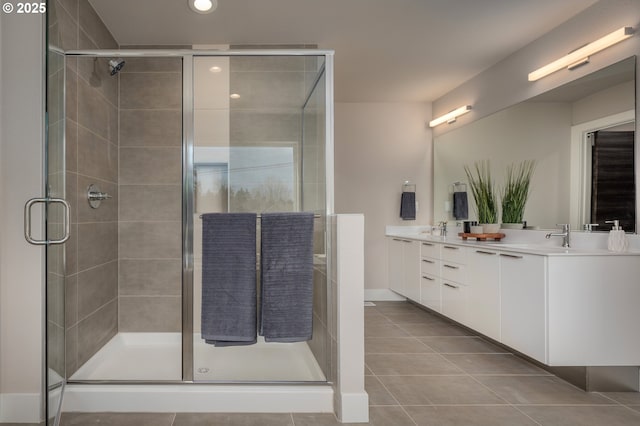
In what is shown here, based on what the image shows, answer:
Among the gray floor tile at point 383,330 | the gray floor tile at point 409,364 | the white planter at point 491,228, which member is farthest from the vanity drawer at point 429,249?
the gray floor tile at point 409,364

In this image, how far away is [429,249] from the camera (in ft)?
13.7

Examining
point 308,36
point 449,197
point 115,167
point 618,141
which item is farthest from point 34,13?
point 449,197

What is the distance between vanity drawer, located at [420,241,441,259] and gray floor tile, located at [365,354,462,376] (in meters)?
1.14

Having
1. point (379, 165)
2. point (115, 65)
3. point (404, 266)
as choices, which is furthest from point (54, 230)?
point (379, 165)

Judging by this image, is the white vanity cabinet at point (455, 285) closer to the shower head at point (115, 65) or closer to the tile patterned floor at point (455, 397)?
the tile patterned floor at point (455, 397)

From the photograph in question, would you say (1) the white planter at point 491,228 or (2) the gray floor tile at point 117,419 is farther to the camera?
(1) the white planter at point 491,228

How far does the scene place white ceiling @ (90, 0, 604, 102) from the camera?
2883 mm

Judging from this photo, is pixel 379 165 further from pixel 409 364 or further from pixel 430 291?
pixel 409 364

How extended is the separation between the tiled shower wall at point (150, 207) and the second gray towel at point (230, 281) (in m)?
1.13

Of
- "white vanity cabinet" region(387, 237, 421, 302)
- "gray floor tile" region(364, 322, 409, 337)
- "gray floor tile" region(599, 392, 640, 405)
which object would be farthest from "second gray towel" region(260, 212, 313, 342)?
"white vanity cabinet" region(387, 237, 421, 302)

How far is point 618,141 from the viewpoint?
2.70 meters

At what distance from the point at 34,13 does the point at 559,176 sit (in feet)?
11.1

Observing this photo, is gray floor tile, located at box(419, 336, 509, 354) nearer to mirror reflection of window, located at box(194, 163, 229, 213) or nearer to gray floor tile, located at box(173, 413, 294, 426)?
gray floor tile, located at box(173, 413, 294, 426)

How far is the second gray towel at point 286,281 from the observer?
219cm
